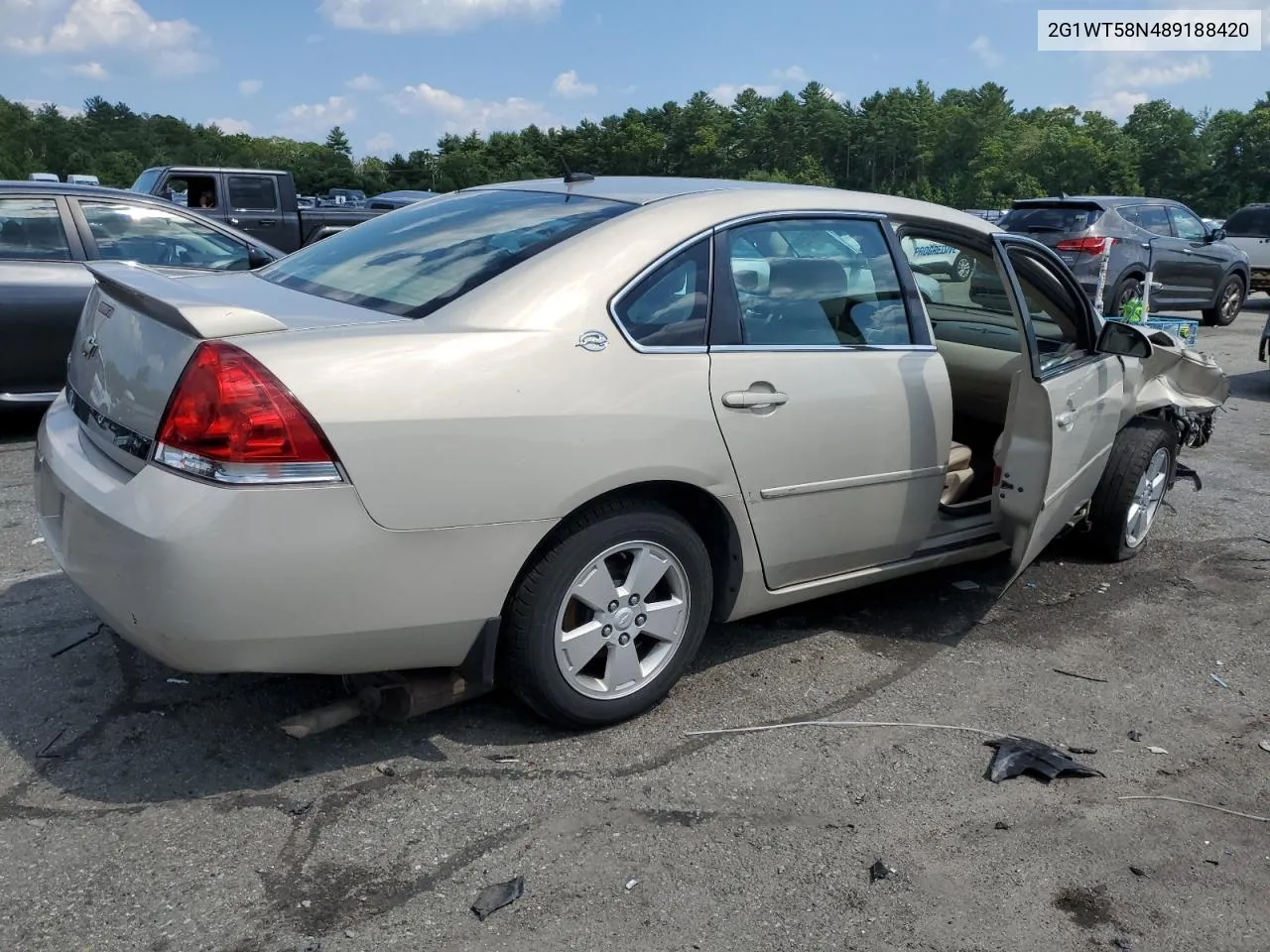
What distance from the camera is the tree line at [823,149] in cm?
5899

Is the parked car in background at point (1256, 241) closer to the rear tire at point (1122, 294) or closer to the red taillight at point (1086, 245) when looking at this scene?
the rear tire at point (1122, 294)

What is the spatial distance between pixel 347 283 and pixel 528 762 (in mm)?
1607

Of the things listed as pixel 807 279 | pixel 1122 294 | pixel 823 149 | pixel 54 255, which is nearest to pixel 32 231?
pixel 54 255

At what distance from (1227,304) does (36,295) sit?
15922 mm

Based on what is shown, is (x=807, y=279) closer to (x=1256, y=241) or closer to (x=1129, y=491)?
(x=1129, y=491)

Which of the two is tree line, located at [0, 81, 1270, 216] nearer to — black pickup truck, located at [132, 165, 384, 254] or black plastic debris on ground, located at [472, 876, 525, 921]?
black pickup truck, located at [132, 165, 384, 254]

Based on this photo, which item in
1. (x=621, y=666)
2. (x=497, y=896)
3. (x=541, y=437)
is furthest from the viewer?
(x=621, y=666)

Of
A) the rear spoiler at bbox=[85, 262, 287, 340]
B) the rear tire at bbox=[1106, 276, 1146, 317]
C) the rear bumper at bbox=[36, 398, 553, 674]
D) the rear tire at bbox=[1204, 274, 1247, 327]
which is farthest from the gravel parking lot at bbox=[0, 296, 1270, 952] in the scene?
the rear tire at bbox=[1204, 274, 1247, 327]

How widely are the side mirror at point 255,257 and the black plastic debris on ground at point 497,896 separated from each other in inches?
242

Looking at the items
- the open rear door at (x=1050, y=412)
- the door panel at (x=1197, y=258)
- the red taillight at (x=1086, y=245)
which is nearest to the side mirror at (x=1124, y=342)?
the open rear door at (x=1050, y=412)

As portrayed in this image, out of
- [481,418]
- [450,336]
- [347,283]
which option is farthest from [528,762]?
[347,283]

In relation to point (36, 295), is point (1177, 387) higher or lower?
lower

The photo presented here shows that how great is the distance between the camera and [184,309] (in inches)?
111

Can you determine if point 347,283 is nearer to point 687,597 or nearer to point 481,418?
point 481,418
